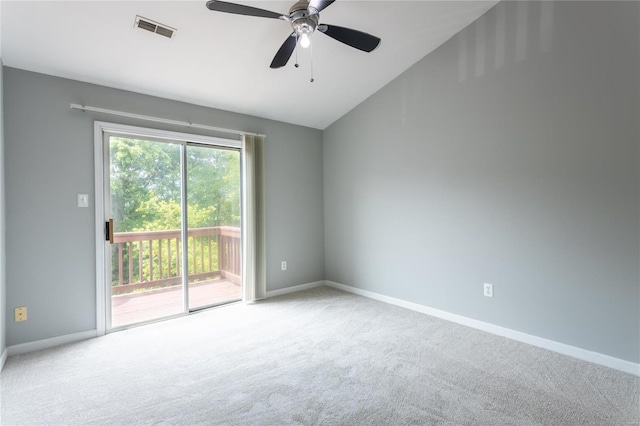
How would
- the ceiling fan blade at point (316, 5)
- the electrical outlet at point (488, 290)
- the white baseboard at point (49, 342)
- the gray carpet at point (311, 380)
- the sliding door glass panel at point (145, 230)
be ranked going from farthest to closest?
the sliding door glass panel at point (145, 230) < the electrical outlet at point (488, 290) < the white baseboard at point (49, 342) < the ceiling fan blade at point (316, 5) < the gray carpet at point (311, 380)

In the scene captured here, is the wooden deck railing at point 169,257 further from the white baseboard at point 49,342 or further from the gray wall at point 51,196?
the white baseboard at point 49,342

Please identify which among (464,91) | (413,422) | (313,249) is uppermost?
(464,91)

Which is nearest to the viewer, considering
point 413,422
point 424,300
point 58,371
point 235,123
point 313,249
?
point 413,422

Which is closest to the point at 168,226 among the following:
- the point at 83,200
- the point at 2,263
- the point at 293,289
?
the point at 83,200

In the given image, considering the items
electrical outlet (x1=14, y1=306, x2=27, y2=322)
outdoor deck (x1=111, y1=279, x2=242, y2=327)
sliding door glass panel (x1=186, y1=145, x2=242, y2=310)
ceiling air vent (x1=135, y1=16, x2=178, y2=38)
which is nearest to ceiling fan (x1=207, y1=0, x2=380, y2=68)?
ceiling air vent (x1=135, y1=16, x2=178, y2=38)

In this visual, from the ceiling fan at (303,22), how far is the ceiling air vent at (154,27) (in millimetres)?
841

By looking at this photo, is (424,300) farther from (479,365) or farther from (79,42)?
(79,42)

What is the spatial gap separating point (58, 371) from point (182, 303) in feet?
4.06

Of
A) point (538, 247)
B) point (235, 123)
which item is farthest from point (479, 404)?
point (235, 123)

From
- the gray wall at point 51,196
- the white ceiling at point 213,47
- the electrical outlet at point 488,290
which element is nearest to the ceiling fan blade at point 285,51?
the white ceiling at point 213,47

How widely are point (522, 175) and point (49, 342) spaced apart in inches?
170

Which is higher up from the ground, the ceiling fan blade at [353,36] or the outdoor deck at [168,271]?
the ceiling fan blade at [353,36]

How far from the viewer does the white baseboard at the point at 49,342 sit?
2.50 meters

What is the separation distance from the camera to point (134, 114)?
9.88 feet
